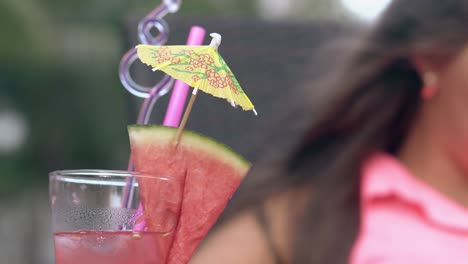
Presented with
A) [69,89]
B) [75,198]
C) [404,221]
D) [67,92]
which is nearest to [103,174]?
[75,198]

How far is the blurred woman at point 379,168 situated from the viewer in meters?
1.67

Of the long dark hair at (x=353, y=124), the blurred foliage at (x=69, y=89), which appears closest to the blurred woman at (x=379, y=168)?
the long dark hair at (x=353, y=124)

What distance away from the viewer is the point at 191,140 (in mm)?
844

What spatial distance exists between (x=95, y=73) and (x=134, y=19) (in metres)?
7.88

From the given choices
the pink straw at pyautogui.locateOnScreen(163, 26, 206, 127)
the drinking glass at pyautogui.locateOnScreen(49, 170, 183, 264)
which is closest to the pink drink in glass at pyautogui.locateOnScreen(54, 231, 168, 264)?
the drinking glass at pyautogui.locateOnScreen(49, 170, 183, 264)

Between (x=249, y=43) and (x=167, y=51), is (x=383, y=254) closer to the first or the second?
(x=249, y=43)

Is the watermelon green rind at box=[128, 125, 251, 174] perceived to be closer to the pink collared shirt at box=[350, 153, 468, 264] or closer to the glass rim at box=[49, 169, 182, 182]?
the glass rim at box=[49, 169, 182, 182]

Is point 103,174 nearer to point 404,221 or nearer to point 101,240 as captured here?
point 101,240

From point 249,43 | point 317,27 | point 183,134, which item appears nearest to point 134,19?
point 249,43

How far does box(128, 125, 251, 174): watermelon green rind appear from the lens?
838mm

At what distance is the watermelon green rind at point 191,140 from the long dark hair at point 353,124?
878 mm

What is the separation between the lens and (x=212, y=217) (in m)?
0.84

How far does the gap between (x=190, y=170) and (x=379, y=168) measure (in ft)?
3.28

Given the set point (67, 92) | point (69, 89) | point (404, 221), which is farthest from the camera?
point (67, 92)
